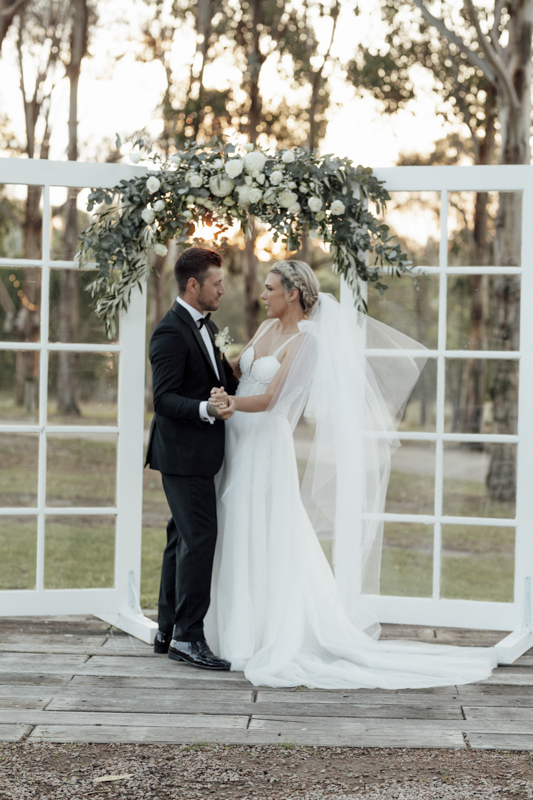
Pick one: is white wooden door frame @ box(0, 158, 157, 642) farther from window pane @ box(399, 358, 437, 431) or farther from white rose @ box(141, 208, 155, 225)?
window pane @ box(399, 358, 437, 431)

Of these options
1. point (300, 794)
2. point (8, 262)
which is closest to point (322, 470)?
point (300, 794)

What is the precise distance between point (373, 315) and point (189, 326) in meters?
0.98

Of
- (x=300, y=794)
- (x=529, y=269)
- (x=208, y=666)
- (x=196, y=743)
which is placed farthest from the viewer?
(x=529, y=269)

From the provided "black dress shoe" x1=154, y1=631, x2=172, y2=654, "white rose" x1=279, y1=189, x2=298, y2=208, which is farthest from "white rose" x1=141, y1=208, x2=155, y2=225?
"black dress shoe" x1=154, y1=631, x2=172, y2=654

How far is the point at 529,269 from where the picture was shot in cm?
372

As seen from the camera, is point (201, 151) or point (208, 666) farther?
point (201, 151)

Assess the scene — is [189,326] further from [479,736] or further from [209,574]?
[479,736]

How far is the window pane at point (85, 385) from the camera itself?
154 inches

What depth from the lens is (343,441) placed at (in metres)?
3.51

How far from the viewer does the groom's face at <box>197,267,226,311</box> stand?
3.47 m

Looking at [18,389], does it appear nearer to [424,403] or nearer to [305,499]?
[305,499]

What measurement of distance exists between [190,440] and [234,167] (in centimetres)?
122

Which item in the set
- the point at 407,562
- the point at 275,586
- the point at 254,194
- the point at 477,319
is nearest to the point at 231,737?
the point at 275,586

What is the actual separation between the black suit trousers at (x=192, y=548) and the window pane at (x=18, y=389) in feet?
2.82
